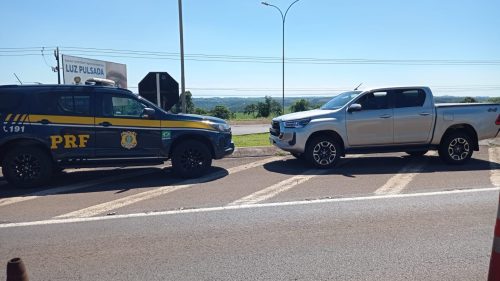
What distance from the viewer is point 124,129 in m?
8.40

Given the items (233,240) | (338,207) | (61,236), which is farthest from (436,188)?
(61,236)

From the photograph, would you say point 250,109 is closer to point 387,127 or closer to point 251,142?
point 251,142

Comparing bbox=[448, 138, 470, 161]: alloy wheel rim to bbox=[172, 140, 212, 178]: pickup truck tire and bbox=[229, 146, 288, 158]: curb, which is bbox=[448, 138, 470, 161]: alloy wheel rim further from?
bbox=[172, 140, 212, 178]: pickup truck tire

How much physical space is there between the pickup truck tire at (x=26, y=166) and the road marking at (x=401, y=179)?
6.32 metres

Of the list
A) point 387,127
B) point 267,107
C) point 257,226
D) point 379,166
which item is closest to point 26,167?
point 257,226

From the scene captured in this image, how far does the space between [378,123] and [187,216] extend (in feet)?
19.1

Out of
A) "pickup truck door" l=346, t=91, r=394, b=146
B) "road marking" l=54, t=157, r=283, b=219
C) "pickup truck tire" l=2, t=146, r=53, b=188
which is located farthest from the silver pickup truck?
"pickup truck tire" l=2, t=146, r=53, b=188

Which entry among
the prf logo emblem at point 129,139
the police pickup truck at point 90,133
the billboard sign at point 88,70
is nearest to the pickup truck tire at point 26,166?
the police pickup truck at point 90,133

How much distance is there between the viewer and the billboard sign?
23.1 metres

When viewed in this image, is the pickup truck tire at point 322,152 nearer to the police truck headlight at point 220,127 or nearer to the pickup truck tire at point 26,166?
the police truck headlight at point 220,127

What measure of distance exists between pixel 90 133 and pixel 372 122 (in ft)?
20.9

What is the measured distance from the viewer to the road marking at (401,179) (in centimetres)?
742

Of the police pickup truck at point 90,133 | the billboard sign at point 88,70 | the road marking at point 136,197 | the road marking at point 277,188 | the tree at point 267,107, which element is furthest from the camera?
the tree at point 267,107

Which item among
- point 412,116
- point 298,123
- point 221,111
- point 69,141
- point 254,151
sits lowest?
point 254,151
